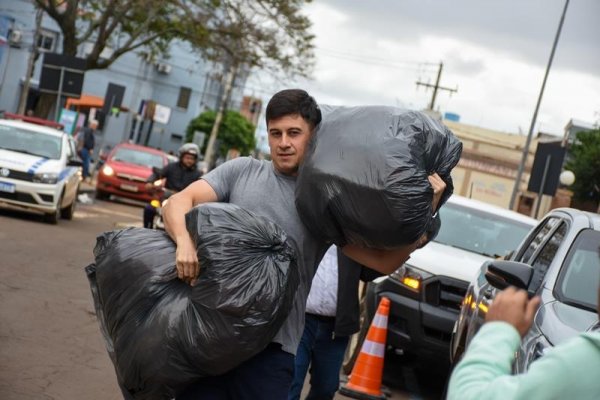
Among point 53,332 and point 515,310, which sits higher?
point 515,310

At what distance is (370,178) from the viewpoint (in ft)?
12.2

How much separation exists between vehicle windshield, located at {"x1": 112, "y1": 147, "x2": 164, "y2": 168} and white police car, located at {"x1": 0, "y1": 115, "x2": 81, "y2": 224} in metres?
8.79

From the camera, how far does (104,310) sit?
4.05m

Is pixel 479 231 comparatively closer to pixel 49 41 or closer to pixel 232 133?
pixel 49 41

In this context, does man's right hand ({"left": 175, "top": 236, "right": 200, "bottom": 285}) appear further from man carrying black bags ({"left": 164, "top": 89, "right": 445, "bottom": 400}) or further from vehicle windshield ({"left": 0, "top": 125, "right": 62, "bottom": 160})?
vehicle windshield ({"left": 0, "top": 125, "right": 62, "bottom": 160})

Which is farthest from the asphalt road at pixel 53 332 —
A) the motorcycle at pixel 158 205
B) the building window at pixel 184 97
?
the building window at pixel 184 97

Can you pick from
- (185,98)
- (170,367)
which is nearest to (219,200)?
(170,367)

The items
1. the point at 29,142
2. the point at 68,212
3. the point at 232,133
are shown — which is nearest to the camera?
the point at 29,142

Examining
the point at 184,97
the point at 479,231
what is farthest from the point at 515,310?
the point at 184,97

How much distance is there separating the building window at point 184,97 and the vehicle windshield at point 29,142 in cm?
5498

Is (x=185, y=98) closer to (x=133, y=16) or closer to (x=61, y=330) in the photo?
(x=133, y=16)

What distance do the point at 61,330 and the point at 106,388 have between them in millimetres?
1637

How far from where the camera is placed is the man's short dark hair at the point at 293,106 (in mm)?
4008

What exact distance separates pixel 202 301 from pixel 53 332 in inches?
192
